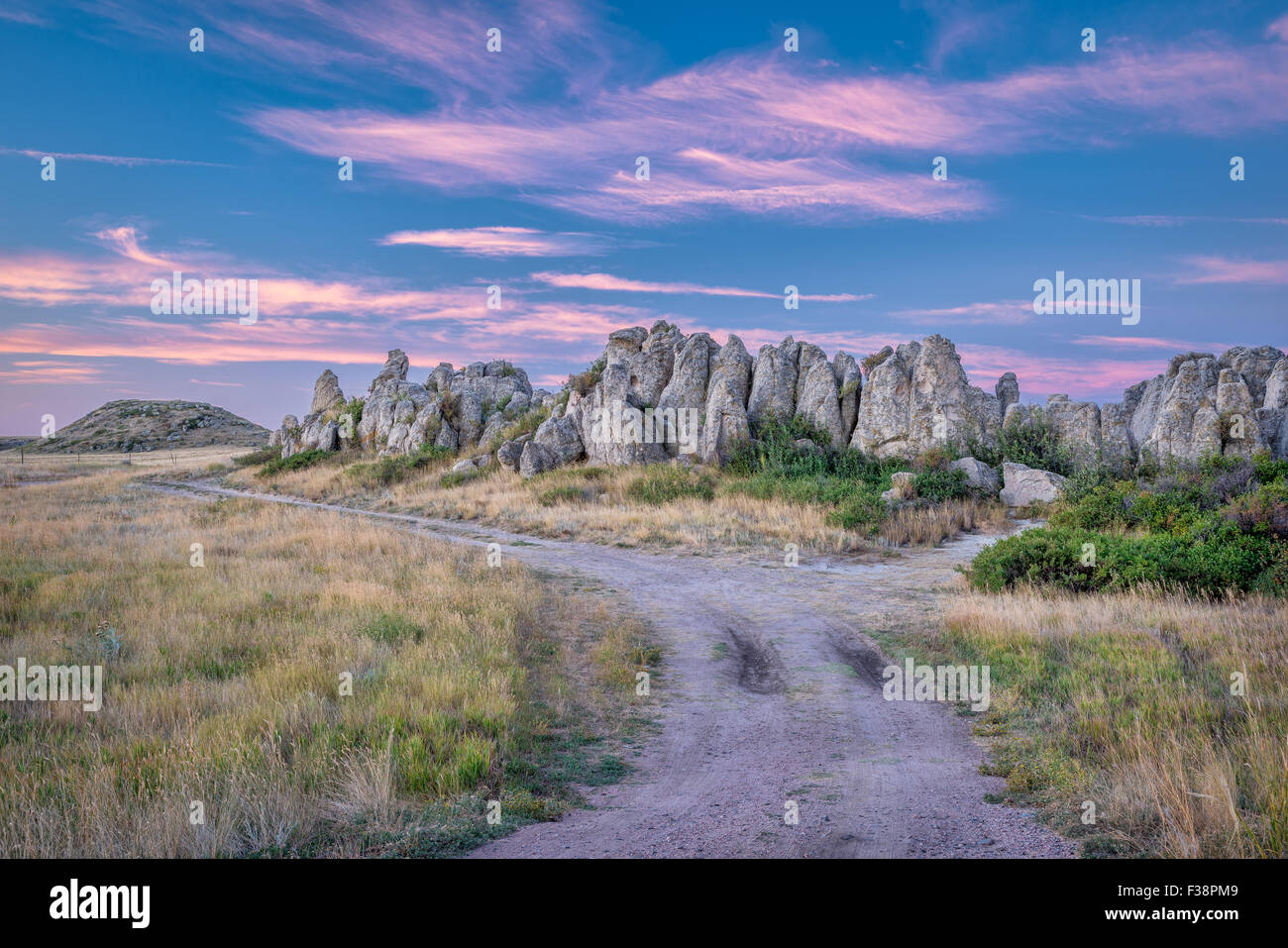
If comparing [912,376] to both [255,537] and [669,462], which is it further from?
[255,537]

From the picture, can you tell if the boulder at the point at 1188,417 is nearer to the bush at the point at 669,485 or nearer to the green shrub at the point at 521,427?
the bush at the point at 669,485

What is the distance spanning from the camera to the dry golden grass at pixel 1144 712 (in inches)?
184

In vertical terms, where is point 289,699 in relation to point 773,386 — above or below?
below

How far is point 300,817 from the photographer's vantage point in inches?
204

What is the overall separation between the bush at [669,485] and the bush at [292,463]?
29163 millimetres

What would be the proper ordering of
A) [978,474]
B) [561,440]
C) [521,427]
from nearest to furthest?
[978,474] → [561,440] → [521,427]

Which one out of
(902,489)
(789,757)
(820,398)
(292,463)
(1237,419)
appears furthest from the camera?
(292,463)

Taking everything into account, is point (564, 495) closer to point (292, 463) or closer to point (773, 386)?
point (773, 386)

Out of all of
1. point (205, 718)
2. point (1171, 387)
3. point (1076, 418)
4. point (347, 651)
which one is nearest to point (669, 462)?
point (1076, 418)

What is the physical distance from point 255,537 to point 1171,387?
103 feet

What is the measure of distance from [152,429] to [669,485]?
10929 cm

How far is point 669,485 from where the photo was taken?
27.9 metres

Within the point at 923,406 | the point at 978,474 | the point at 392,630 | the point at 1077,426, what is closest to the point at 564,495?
the point at 923,406

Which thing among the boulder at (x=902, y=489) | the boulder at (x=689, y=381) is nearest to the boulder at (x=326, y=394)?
the boulder at (x=689, y=381)
